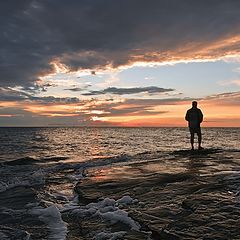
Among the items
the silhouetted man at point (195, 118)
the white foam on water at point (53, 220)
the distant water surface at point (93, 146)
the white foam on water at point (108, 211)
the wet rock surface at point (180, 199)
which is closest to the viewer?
the wet rock surface at point (180, 199)

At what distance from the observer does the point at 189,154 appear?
57.2 ft

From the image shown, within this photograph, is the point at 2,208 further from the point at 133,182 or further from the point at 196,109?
the point at 196,109

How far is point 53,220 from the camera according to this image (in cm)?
688

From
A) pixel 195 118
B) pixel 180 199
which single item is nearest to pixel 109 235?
pixel 180 199

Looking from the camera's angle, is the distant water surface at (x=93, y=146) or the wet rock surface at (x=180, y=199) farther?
the distant water surface at (x=93, y=146)

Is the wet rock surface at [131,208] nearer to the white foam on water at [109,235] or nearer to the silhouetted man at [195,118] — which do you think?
the white foam on water at [109,235]

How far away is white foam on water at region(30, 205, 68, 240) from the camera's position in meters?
5.88

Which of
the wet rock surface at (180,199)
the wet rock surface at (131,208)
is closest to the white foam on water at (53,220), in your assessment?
the wet rock surface at (131,208)

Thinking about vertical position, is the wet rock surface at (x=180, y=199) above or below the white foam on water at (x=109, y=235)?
above

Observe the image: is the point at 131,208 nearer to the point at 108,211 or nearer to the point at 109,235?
the point at 108,211

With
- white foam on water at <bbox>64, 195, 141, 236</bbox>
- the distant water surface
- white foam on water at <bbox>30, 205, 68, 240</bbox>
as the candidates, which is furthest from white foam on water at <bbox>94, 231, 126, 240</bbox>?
the distant water surface

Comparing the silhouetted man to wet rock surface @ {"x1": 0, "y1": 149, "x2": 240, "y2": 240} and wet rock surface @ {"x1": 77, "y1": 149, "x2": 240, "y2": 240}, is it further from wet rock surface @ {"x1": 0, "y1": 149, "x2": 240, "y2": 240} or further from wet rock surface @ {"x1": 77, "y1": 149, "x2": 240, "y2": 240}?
wet rock surface @ {"x1": 0, "y1": 149, "x2": 240, "y2": 240}

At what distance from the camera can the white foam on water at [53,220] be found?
19.3 feet

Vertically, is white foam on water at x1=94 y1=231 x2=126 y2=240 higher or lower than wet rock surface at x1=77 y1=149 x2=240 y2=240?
lower
